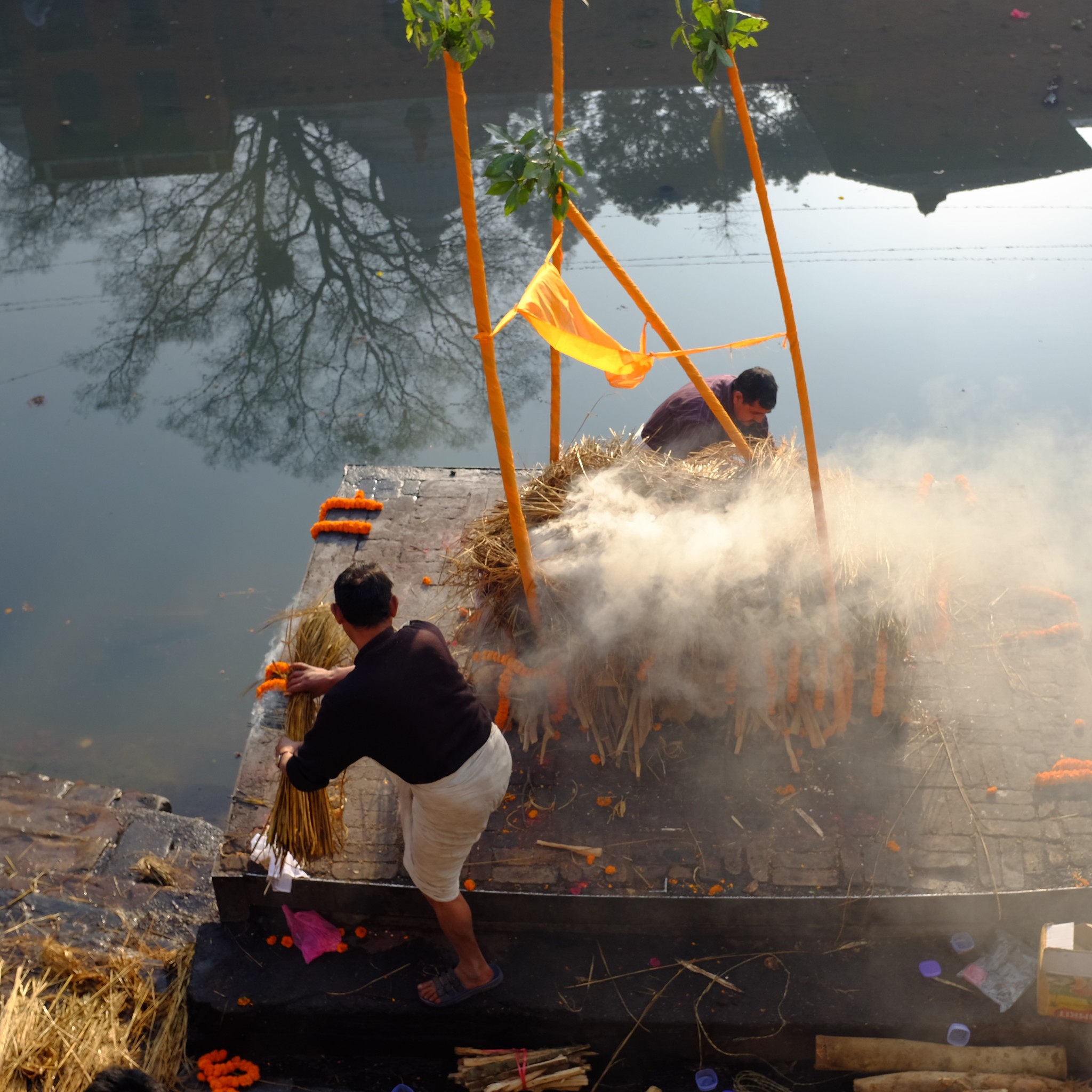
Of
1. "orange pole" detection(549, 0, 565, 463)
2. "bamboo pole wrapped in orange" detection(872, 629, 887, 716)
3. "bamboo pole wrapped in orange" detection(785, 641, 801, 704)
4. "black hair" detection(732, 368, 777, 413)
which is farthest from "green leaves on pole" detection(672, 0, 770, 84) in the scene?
"bamboo pole wrapped in orange" detection(872, 629, 887, 716)

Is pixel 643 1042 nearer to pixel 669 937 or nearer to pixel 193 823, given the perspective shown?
pixel 669 937

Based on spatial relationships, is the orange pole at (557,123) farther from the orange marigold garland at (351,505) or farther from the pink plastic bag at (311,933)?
the pink plastic bag at (311,933)

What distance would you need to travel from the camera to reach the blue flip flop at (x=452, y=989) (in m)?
4.07

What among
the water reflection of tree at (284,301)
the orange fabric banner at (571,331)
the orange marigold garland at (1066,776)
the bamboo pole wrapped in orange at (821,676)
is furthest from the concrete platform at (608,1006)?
the water reflection of tree at (284,301)

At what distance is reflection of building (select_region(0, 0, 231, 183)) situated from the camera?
12.4 meters

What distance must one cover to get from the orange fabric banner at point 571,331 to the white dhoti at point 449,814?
1.61 meters

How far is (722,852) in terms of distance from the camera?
4387 millimetres

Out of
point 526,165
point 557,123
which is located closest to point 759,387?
point 557,123

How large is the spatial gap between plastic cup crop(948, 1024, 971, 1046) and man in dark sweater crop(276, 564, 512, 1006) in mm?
2100

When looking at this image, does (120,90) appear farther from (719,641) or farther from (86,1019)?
(86,1019)

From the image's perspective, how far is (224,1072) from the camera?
4137 mm

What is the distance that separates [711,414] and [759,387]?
1.10 feet

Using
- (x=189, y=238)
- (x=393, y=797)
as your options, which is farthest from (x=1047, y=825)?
(x=189, y=238)

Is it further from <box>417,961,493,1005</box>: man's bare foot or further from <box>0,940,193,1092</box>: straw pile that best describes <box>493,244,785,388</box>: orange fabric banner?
<box>0,940,193,1092</box>: straw pile
